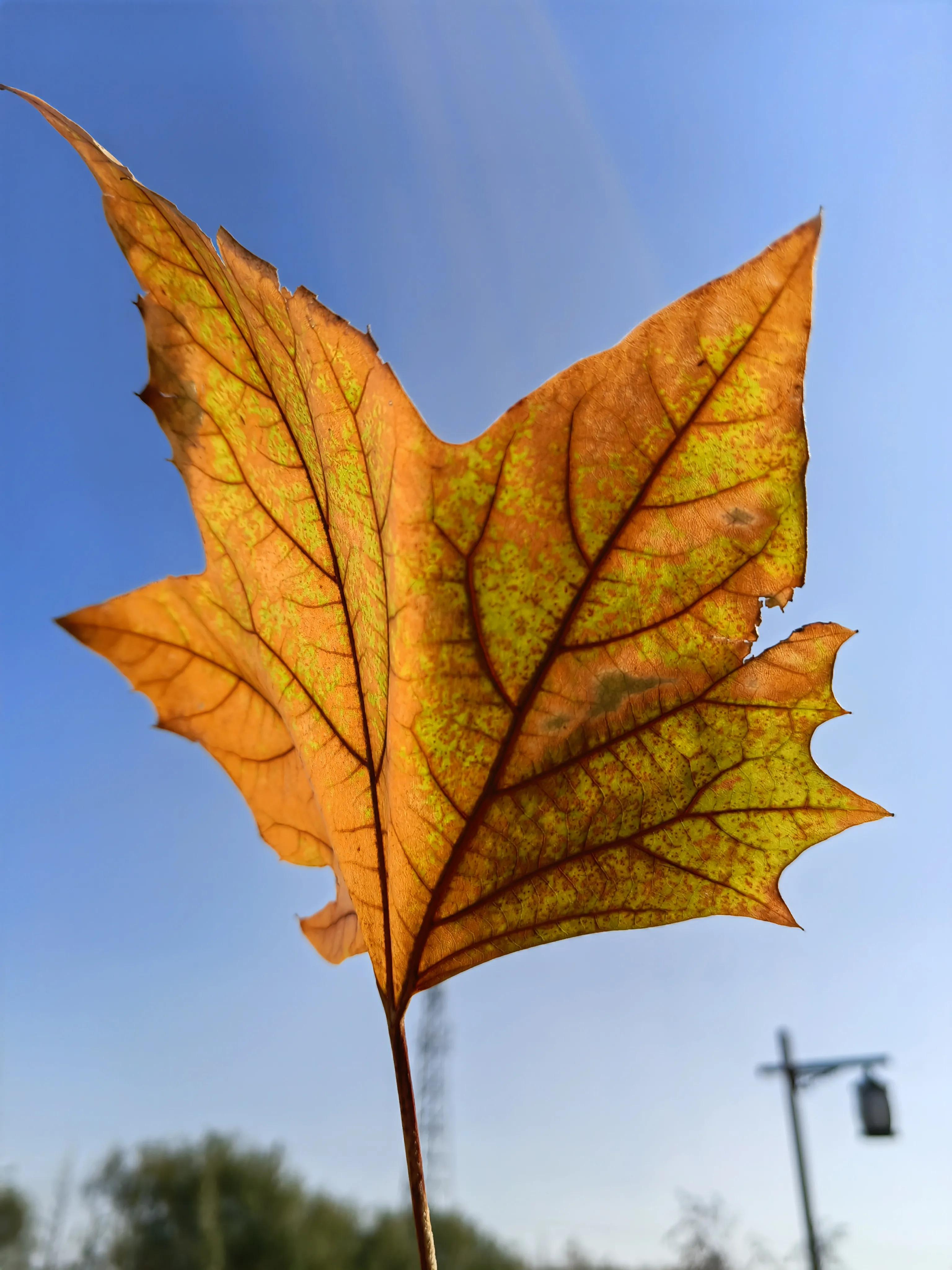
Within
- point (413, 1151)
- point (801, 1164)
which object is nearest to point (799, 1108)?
point (801, 1164)

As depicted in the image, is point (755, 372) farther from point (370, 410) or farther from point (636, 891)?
point (636, 891)

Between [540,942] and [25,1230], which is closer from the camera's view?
[540,942]

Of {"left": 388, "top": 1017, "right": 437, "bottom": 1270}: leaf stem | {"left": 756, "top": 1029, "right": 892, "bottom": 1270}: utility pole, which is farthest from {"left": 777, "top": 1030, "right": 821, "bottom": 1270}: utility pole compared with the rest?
{"left": 388, "top": 1017, "right": 437, "bottom": 1270}: leaf stem

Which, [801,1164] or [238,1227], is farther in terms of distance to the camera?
[238,1227]

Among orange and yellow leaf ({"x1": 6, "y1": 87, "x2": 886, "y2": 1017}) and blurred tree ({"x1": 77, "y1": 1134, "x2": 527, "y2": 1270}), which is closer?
orange and yellow leaf ({"x1": 6, "y1": 87, "x2": 886, "y2": 1017})

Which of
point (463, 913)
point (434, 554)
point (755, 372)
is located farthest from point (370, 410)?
point (463, 913)

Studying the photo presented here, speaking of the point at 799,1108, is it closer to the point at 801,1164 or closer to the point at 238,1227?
the point at 801,1164

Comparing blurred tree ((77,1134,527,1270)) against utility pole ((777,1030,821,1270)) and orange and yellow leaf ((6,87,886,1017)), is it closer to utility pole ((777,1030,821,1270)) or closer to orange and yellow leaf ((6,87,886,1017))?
utility pole ((777,1030,821,1270))

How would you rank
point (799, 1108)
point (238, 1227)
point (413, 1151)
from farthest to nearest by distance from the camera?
point (238, 1227)
point (799, 1108)
point (413, 1151)
